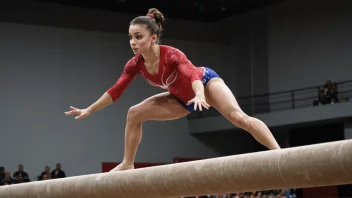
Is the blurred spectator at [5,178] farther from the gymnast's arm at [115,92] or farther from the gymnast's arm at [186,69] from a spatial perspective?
the gymnast's arm at [186,69]

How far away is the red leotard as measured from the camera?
189 inches

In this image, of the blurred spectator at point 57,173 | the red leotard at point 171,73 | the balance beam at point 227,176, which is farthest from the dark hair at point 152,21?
the blurred spectator at point 57,173

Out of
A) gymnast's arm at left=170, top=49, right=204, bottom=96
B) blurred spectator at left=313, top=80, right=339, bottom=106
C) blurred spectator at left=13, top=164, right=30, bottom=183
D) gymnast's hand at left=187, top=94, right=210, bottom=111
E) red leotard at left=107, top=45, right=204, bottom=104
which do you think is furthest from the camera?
blurred spectator at left=313, top=80, right=339, bottom=106

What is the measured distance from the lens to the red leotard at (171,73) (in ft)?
15.8

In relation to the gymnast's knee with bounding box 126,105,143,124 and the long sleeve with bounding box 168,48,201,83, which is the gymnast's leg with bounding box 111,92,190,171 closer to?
the gymnast's knee with bounding box 126,105,143,124

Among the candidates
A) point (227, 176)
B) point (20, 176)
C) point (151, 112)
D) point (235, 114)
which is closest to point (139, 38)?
point (151, 112)

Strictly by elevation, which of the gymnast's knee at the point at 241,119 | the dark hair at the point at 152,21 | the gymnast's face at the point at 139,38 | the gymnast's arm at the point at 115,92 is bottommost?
the gymnast's knee at the point at 241,119

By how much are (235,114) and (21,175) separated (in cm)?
1397

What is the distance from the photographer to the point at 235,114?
4695 mm

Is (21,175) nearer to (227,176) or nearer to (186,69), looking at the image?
(186,69)

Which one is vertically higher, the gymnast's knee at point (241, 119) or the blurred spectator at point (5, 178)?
the gymnast's knee at point (241, 119)

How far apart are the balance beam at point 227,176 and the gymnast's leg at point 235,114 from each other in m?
0.87

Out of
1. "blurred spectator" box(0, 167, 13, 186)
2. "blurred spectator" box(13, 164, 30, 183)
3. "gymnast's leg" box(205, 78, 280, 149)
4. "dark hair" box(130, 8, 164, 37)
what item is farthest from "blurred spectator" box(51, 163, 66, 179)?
"gymnast's leg" box(205, 78, 280, 149)

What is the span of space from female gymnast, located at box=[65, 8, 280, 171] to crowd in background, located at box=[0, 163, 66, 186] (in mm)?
12527
